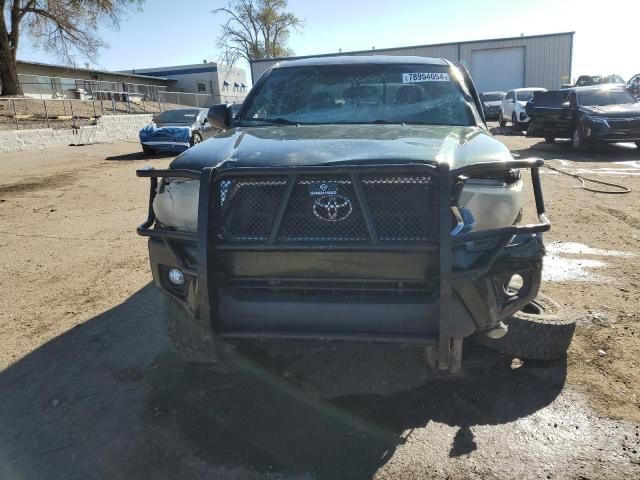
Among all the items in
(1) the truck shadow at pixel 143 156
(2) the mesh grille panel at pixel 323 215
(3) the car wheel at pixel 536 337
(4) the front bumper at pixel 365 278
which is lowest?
(3) the car wheel at pixel 536 337

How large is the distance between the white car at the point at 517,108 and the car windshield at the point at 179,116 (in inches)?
491

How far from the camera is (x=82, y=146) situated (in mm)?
21484

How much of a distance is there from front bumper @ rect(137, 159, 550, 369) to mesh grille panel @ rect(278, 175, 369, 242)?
6 cm

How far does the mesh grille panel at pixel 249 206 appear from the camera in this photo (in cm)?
255

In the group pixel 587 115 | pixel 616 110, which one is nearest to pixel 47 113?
pixel 587 115

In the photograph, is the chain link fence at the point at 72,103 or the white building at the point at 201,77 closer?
the chain link fence at the point at 72,103

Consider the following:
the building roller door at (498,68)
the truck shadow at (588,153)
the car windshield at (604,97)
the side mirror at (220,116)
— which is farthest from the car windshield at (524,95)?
the side mirror at (220,116)

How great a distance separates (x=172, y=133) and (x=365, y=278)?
15296 mm

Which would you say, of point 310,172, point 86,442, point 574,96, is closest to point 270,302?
point 310,172

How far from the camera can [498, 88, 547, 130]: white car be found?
21.1m

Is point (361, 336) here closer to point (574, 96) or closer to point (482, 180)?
point (482, 180)

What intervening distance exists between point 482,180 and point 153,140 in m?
15.7

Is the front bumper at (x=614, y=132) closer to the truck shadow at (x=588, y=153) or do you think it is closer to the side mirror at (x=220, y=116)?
the truck shadow at (x=588, y=153)

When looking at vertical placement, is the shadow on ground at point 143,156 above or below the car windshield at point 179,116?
below
